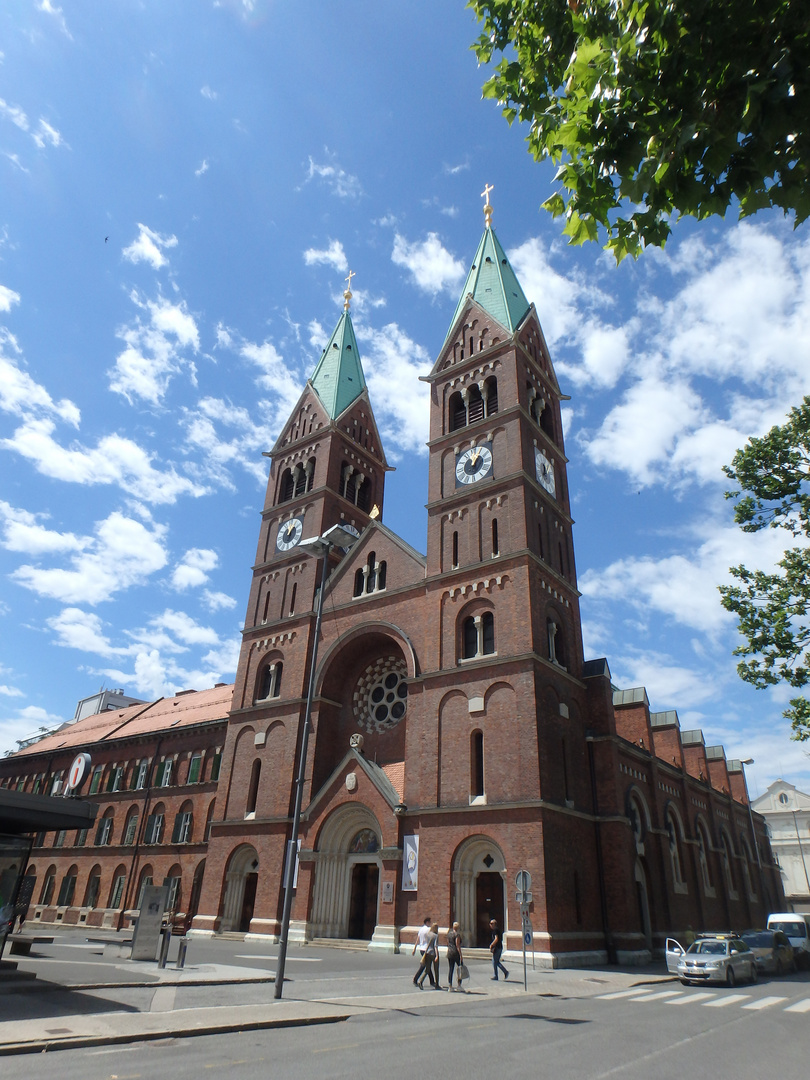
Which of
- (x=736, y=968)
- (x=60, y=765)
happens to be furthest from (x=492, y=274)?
(x=60, y=765)

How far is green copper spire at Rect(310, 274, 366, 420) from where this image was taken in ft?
144

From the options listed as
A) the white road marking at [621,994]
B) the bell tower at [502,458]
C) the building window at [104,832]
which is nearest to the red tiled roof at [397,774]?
the bell tower at [502,458]

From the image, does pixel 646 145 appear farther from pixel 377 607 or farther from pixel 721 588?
pixel 377 607

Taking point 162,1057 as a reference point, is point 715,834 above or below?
above

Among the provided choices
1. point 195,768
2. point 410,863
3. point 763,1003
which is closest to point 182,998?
point 763,1003

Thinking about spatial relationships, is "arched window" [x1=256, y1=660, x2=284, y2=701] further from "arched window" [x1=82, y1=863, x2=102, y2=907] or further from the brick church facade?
"arched window" [x1=82, y1=863, x2=102, y2=907]

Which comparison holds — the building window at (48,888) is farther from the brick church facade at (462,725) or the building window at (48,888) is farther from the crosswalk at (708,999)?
the crosswalk at (708,999)

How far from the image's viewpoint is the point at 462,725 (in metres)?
26.5

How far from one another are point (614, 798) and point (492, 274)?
28593 mm

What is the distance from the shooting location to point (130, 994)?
1298 centimetres

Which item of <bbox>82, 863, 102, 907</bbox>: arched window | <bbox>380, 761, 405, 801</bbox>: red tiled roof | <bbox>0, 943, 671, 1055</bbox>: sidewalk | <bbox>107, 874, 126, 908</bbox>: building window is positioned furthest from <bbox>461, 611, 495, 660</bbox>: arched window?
<bbox>82, 863, 102, 907</bbox>: arched window

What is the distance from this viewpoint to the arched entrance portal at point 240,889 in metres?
31.0

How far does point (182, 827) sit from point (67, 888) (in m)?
11.6

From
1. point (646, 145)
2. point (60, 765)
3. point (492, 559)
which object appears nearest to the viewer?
point (646, 145)
